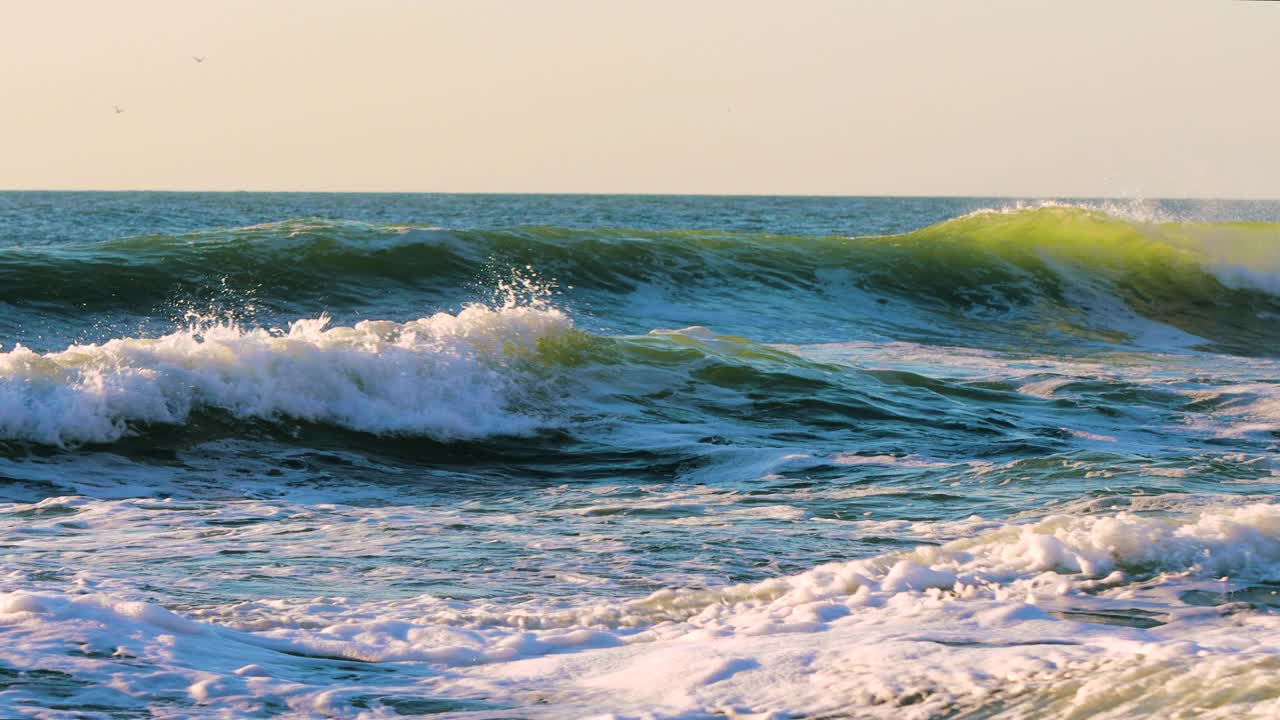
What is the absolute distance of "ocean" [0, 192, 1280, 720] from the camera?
3.72 meters

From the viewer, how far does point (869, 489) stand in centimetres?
679

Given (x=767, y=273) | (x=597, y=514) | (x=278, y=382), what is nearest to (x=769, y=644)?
(x=597, y=514)

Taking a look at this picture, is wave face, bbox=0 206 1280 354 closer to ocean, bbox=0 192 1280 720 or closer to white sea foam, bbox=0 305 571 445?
ocean, bbox=0 192 1280 720

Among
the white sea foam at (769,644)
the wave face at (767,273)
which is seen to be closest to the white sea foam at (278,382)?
the white sea foam at (769,644)

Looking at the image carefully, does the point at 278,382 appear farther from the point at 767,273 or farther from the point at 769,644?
the point at 767,273

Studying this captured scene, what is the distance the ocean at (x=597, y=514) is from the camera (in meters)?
3.72

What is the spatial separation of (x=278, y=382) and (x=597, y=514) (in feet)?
10.5

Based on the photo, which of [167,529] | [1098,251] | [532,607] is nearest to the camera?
[532,607]

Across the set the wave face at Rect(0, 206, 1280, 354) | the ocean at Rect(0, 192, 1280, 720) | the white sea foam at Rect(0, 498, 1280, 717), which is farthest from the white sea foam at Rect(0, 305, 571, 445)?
the wave face at Rect(0, 206, 1280, 354)

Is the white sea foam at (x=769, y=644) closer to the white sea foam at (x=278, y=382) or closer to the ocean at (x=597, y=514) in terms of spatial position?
the ocean at (x=597, y=514)

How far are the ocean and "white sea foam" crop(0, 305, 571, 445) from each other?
2cm

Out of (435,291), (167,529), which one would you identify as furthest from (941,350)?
(167,529)

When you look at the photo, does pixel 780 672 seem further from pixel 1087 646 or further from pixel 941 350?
pixel 941 350

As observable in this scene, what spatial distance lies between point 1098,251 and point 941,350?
8.34 metres
